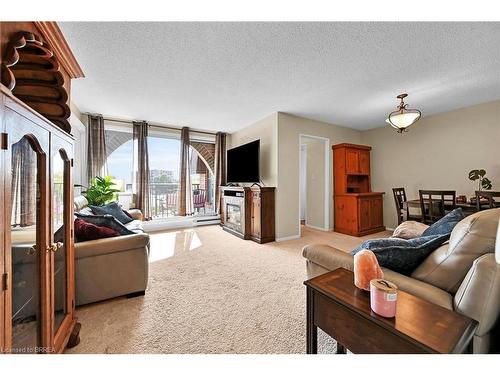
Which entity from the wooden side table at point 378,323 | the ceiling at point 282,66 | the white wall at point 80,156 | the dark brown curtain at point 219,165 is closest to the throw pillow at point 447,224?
the wooden side table at point 378,323

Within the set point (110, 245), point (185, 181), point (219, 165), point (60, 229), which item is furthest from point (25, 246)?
point (219, 165)

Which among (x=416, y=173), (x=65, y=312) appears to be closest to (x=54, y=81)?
(x=65, y=312)

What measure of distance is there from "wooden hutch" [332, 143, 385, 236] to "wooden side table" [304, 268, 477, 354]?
3578 millimetres

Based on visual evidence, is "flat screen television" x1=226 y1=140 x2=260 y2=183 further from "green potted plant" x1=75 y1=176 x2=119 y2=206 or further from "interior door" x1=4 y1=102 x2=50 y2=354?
"interior door" x1=4 y1=102 x2=50 y2=354

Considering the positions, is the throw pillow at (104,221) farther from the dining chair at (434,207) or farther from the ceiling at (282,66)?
the dining chair at (434,207)

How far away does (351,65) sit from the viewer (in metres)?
2.24

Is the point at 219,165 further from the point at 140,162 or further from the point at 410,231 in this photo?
the point at 410,231

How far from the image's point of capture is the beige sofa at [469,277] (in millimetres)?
774

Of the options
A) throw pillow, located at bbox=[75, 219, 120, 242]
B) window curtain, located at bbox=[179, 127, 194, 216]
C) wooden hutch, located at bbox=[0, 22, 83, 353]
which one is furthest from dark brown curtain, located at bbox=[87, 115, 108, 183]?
wooden hutch, located at bbox=[0, 22, 83, 353]

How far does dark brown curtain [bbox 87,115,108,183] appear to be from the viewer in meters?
3.88

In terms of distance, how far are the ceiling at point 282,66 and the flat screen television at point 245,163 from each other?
0.78 meters

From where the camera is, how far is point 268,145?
13.3 ft

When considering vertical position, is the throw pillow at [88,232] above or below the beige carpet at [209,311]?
above
